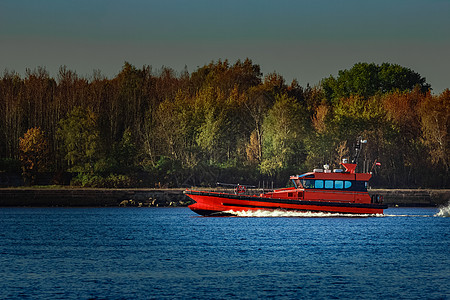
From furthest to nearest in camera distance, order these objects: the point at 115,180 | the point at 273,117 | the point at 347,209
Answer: the point at 273,117 → the point at 115,180 → the point at 347,209

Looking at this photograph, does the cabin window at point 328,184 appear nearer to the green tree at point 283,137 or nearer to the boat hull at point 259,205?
the boat hull at point 259,205

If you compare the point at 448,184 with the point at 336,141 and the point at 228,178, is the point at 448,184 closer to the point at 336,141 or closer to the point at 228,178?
the point at 336,141

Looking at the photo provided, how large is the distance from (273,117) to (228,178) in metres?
11.1

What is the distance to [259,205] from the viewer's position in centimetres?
7894

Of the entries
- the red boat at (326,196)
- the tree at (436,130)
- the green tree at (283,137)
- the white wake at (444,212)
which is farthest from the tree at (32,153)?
the tree at (436,130)

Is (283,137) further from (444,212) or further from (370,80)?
(370,80)

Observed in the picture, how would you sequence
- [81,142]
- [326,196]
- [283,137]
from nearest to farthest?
[326,196]
[81,142]
[283,137]

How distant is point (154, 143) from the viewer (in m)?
117

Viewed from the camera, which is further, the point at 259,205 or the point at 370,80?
the point at 370,80

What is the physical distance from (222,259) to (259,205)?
28.9m

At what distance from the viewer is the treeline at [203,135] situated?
4456 inches

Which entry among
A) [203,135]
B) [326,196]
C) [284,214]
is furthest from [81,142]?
[326,196]

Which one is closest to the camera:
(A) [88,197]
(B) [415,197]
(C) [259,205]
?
(C) [259,205]

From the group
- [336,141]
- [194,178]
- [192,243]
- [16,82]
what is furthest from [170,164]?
[192,243]
